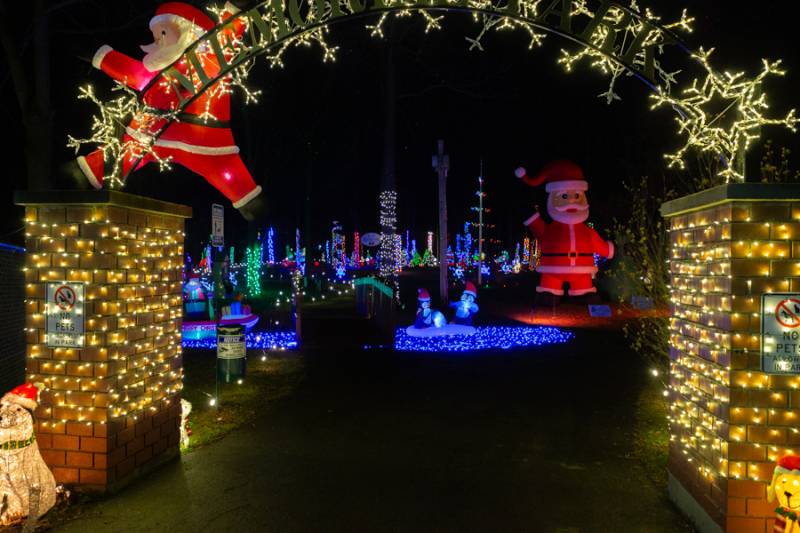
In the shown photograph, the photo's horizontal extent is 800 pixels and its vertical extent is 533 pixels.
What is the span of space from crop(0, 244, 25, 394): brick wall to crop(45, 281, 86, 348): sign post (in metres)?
3.07

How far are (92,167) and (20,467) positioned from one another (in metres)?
4.27

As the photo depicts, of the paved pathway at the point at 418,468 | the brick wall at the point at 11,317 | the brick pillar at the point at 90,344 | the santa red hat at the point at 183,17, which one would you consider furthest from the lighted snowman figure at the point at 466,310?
the brick pillar at the point at 90,344

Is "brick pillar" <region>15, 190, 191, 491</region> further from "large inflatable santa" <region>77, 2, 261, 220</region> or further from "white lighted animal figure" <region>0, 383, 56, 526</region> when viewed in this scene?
"large inflatable santa" <region>77, 2, 261, 220</region>

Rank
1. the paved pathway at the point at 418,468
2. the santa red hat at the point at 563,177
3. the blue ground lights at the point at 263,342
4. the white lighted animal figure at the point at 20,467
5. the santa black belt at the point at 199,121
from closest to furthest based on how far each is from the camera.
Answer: the white lighted animal figure at the point at 20,467
the paved pathway at the point at 418,468
the santa black belt at the point at 199,121
the blue ground lights at the point at 263,342
the santa red hat at the point at 563,177

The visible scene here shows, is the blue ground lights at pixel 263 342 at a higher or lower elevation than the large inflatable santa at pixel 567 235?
lower

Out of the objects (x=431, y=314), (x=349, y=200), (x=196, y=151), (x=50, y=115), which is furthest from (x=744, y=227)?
A: (x=349, y=200)

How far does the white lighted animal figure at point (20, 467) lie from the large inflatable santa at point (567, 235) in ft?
49.8

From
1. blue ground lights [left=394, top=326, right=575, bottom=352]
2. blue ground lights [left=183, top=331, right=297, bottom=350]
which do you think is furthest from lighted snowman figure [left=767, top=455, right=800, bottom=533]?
blue ground lights [left=183, top=331, right=297, bottom=350]

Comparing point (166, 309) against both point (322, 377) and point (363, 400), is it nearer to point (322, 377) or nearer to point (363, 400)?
point (363, 400)

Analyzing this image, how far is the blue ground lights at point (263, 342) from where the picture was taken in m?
13.1

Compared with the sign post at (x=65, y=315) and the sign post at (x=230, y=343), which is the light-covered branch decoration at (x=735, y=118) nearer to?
the sign post at (x=65, y=315)

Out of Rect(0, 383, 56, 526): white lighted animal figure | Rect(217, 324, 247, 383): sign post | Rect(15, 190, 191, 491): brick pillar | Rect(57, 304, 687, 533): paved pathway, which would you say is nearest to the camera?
Rect(0, 383, 56, 526): white lighted animal figure

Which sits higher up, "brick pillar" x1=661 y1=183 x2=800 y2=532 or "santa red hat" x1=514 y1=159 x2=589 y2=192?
"santa red hat" x1=514 y1=159 x2=589 y2=192

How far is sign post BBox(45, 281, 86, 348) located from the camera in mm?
5105
